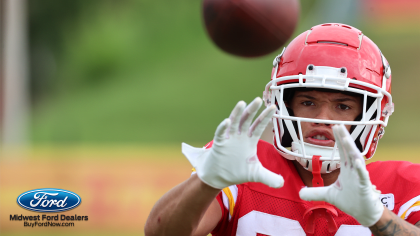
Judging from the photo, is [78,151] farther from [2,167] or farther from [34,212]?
[34,212]

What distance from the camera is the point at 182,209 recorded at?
168 cm

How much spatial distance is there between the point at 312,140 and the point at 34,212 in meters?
2.27

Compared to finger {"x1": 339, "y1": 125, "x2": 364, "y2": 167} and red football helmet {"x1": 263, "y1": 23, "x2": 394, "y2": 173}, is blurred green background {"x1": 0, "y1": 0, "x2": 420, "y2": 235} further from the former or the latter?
finger {"x1": 339, "y1": 125, "x2": 364, "y2": 167}

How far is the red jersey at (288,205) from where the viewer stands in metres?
1.87

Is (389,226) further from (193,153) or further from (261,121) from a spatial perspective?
(193,153)

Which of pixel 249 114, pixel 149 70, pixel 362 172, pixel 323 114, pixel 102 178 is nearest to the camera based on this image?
pixel 362 172

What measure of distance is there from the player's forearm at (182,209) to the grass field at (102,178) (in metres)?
2.27

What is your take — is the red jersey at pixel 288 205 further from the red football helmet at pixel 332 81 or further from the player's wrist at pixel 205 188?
the player's wrist at pixel 205 188

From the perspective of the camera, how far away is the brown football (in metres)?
2.71

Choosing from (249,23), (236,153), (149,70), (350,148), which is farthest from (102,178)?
(149,70)

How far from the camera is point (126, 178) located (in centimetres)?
599

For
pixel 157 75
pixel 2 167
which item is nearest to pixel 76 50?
pixel 157 75

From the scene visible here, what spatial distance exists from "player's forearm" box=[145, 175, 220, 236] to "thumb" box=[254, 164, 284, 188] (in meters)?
0.18

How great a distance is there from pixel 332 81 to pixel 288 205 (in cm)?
55
